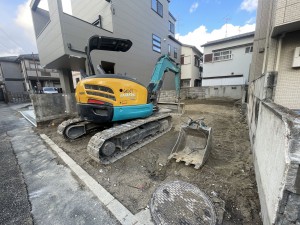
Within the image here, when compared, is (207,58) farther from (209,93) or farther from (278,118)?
(278,118)

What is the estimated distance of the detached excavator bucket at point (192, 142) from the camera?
3114 mm

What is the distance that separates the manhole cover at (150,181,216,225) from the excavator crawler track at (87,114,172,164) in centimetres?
144

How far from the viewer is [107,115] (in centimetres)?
343

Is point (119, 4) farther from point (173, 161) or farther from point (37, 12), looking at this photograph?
point (173, 161)

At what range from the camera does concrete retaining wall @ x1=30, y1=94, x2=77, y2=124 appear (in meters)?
6.08

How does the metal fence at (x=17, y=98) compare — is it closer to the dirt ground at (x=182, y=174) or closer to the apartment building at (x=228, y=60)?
the dirt ground at (x=182, y=174)

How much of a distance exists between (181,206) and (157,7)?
44.8 ft

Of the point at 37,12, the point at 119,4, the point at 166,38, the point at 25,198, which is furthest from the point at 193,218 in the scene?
the point at 166,38

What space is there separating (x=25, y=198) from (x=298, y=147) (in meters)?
3.41

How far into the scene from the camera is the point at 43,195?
7.30 ft

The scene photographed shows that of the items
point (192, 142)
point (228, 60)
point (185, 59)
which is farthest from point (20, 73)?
point (228, 60)

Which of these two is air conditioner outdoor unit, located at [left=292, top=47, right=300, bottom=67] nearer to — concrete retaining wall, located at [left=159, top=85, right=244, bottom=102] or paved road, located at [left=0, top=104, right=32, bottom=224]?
concrete retaining wall, located at [left=159, top=85, right=244, bottom=102]

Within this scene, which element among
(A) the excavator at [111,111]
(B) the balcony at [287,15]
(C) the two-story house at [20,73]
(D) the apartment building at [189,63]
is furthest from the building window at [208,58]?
(C) the two-story house at [20,73]

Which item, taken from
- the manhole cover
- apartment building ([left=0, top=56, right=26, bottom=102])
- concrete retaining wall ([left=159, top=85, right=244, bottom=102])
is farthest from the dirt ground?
apartment building ([left=0, top=56, right=26, bottom=102])
